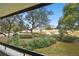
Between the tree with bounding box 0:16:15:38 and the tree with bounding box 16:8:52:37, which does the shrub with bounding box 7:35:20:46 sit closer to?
the tree with bounding box 0:16:15:38

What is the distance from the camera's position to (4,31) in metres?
3.26

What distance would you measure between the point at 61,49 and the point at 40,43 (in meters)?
0.36

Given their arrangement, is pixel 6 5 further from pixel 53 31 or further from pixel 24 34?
pixel 53 31

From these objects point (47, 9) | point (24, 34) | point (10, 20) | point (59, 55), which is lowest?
point (59, 55)

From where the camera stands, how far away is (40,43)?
320cm

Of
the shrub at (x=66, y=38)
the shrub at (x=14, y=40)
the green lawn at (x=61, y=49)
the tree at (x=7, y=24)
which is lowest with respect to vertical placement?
the green lawn at (x=61, y=49)

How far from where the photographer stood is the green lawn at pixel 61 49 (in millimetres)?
3107

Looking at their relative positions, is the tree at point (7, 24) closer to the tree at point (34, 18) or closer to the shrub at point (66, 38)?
the tree at point (34, 18)

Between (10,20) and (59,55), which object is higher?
(10,20)

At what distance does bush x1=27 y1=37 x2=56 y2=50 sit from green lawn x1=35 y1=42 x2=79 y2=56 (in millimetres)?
66

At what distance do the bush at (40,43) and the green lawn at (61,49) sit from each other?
66mm

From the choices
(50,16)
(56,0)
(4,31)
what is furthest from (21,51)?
(56,0)

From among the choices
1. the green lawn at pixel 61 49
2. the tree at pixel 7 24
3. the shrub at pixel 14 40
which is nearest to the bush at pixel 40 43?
the green lawn at pixel 61 49

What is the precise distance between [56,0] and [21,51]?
3.33 ft
